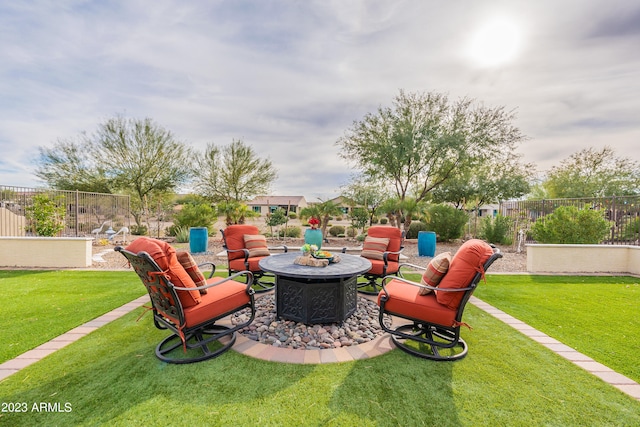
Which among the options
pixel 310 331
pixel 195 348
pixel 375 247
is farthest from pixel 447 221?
pixel 195 348

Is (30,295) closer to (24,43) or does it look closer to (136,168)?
(24,43)

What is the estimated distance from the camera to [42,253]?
5898 mm

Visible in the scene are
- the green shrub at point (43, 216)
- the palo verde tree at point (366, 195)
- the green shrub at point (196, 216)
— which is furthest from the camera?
the palo verde tree at point (366, 195)

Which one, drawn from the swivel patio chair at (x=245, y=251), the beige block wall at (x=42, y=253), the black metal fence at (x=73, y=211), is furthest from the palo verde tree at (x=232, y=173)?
the swivel patio chair at (x=245, y=251)

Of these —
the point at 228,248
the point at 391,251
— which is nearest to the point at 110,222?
the point at 228,248

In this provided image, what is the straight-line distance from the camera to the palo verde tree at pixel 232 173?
559 inches

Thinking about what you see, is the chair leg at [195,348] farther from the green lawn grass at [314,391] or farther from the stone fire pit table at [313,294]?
the stone fire pit table at [313,294]

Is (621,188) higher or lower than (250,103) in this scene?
lower

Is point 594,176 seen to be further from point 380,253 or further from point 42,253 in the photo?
point 42,253

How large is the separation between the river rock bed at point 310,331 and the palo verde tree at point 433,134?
8.24 meters

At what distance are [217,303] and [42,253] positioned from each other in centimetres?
652

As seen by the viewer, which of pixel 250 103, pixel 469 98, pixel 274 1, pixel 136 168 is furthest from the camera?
pixel 136 168

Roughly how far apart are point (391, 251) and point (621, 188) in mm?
21154

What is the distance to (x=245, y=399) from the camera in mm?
1827
